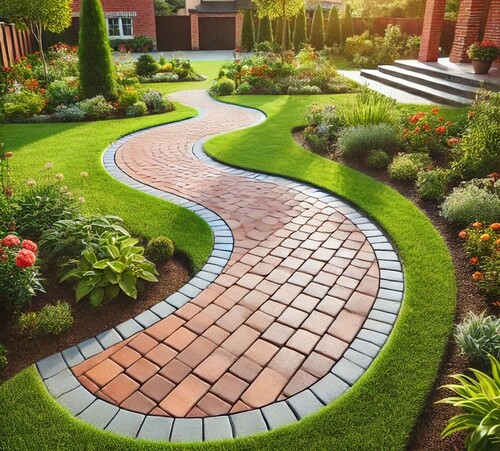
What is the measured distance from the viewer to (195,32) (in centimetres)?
3147

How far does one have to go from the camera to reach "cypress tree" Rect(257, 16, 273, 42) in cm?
2534

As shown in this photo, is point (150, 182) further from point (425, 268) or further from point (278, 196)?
point (425, 268)

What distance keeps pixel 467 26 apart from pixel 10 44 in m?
15.8

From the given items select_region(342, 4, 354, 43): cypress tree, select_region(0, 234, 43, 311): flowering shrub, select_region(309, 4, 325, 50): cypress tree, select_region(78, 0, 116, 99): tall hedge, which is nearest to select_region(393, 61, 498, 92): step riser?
select_region(78, 0, 116, 99): tall hedge

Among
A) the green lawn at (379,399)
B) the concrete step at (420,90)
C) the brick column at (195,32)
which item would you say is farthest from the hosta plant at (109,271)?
the brick column at (195,32)

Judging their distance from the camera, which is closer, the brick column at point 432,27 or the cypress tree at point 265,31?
the brick column at point 432,27

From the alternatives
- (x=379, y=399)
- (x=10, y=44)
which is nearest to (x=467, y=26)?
(x=379, y=399)

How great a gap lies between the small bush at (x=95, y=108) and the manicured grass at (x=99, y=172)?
55 cm

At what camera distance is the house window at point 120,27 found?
29562mm

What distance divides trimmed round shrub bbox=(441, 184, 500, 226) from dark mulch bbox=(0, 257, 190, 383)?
2.99m

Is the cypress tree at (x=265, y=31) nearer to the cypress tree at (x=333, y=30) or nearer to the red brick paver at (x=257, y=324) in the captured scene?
the cypress tree at (x=333, y=30)

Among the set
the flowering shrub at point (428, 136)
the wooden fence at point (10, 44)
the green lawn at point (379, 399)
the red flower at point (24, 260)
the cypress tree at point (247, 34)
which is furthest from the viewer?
the cypress tree at point (247, 34)

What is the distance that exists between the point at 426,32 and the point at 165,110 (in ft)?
31.9

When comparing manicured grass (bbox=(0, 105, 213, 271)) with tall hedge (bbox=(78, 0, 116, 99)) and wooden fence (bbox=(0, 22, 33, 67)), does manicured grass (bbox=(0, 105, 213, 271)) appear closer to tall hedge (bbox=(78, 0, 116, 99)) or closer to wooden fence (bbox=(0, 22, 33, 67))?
tall hedge (bbox=(78, 0, 116, 99))
